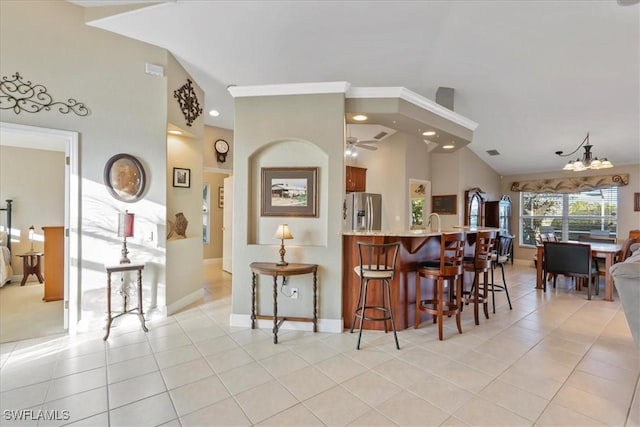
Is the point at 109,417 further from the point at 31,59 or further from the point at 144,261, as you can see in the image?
the point at 31,59

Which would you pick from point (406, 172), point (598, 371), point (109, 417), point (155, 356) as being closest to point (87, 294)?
point (155, 356)

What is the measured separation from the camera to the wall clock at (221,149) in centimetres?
619

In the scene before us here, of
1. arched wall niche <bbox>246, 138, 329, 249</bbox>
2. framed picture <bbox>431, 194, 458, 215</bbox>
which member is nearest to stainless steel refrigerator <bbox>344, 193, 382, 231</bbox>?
framed picture <bbox>431, 194, 458, 215</bbox>

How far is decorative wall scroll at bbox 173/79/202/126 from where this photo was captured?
159 inches

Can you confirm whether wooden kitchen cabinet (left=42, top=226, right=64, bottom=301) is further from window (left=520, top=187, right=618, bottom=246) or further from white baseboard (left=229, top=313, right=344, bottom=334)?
window (left=520, top=187, right=618, bottom=246)

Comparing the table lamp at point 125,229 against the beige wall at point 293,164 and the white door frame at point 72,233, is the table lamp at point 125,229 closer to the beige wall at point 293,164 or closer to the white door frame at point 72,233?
the white door frame at point 72,233

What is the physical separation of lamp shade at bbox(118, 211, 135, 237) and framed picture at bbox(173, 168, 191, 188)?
36.1 inches

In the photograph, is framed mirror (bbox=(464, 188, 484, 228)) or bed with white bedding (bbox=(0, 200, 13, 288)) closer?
bed with white bedding (bbox=(0, 200, 13, 288))

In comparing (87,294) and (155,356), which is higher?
(87,294)

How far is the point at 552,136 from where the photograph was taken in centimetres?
598

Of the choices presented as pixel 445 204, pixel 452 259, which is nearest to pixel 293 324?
pixel 452 259

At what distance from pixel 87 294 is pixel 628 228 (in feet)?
32.1

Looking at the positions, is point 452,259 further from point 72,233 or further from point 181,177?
point 72,233

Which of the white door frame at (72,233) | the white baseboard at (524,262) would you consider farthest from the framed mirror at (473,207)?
the white door frame at (72,233)
